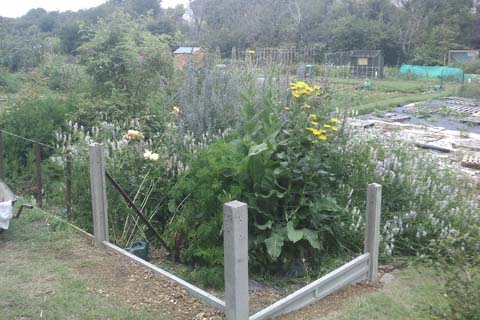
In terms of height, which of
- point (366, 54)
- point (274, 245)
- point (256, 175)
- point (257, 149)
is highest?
point (366, 54)

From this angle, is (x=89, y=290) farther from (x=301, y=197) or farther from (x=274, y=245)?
(x=301, y=197)

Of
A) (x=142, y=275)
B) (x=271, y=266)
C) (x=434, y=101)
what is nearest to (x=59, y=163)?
(x=142, y=275)

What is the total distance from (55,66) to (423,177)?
38.8 ft

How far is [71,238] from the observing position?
4.64 metres

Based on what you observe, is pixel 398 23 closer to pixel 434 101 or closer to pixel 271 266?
pixel 434 101

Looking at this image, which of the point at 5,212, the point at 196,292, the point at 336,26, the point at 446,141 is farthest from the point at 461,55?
the point at 196,292

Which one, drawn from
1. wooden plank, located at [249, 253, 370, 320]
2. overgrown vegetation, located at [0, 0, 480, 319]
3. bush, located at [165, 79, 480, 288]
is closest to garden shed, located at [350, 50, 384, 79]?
overgrown vegetation, located at [0, 0, 480, 319]

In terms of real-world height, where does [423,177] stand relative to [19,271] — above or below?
above

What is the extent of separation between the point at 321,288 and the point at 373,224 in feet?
2.22

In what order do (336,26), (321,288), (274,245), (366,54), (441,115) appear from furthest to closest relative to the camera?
(336,26)
(366,54)
(441,115)
(274,245)
(321,288)

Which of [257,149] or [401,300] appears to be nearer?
[401,300]

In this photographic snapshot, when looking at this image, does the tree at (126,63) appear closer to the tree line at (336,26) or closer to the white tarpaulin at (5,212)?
the white tarpaulin at (5,212)

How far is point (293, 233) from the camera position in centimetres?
385

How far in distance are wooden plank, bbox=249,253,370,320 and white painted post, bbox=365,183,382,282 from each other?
0.05 metres
